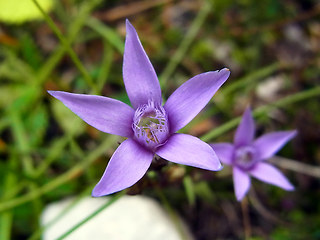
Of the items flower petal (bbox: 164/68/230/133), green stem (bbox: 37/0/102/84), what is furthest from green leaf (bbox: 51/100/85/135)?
flower petal (bbox: 164/68/230/133)

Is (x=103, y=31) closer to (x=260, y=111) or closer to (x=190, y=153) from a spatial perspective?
(x=260, y=111)

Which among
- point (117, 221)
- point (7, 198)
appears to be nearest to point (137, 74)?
point (117, 221)

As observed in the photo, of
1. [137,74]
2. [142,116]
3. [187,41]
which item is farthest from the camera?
[187,41]

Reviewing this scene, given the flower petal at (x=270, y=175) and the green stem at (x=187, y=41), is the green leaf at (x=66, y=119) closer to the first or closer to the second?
the green stem at (x=187, y=41)

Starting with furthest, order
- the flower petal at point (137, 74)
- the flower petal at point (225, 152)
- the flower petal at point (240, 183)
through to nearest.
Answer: the flower petal at point (225, 152)
the flower petal at point (240, 183)
the flower petal at point (137, 74)

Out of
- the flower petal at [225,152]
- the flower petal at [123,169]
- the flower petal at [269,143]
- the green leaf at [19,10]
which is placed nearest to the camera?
the flower petal at [123,169]

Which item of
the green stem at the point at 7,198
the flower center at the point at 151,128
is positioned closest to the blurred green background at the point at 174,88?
the green stem at the point at 7,198

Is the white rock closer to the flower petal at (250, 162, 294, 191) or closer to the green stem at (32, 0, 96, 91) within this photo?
the flower petal at (250, 162, 294, 191)
